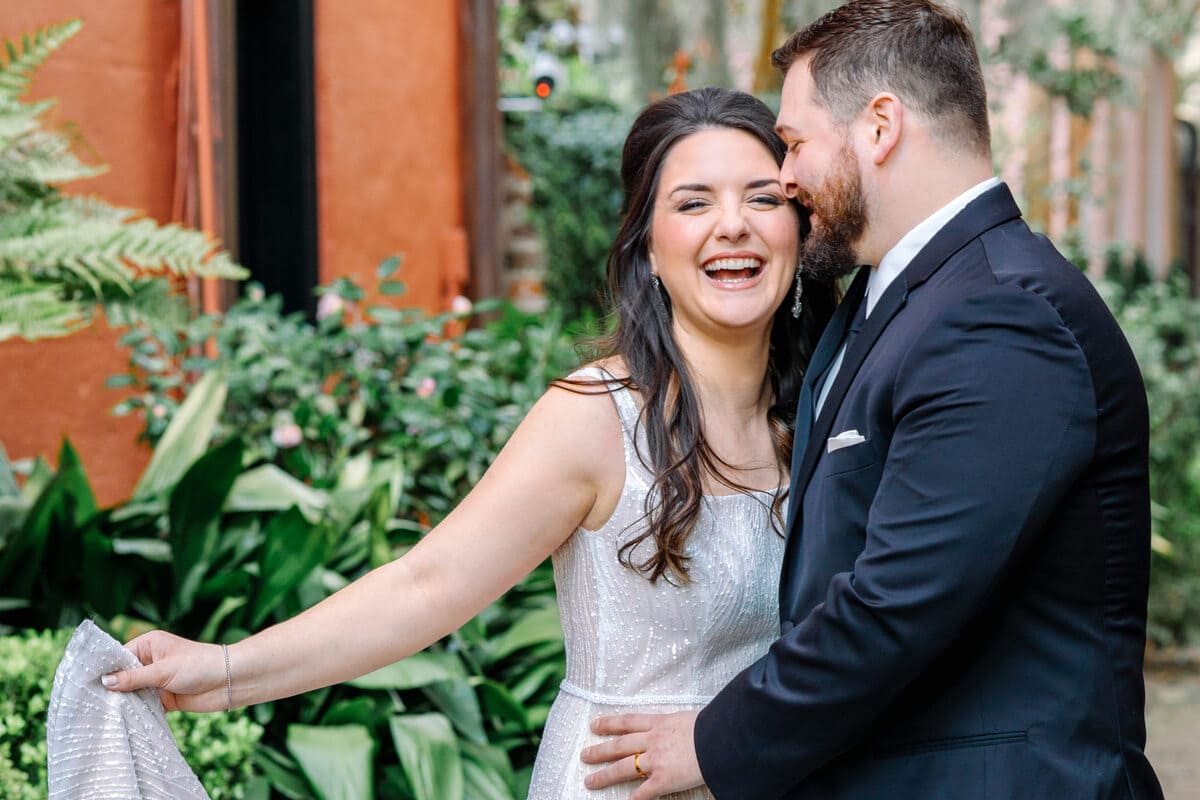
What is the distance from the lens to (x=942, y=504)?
6.05ft

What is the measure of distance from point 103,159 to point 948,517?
3650mm

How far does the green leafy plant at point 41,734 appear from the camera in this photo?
9.51ft

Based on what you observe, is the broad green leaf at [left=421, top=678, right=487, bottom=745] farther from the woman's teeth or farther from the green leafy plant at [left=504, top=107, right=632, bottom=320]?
the green leafy plant at [left=504, top=107, right=632, bottom=320]

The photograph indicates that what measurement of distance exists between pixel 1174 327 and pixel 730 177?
783 centimetres

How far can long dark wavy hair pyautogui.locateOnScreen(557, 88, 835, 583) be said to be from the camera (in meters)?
2.45

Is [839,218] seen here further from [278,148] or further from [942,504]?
[278,148]

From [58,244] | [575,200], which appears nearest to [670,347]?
[58,244]

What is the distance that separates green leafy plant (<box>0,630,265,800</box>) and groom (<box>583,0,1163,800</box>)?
51.4 inches

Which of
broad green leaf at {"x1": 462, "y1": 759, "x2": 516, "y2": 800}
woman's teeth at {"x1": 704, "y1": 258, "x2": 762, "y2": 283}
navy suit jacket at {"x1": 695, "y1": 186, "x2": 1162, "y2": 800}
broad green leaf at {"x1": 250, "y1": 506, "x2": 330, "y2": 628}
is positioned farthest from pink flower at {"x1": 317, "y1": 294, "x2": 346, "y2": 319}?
navy suit jacket at {"x1": 695, "y1": 186, "x2": 1162, "y2": 800}

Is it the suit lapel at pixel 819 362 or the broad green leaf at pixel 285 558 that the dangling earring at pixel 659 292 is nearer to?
the suit lapel at pixel 819 362

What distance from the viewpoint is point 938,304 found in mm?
1979

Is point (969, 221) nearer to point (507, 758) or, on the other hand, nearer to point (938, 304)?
point (938, 304)

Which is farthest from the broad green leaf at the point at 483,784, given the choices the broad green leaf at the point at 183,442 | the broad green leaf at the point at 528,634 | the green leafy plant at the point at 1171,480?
the green leafy plant at the point at 1171,480

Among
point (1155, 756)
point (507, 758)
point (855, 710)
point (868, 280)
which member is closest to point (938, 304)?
point (868, 280)
